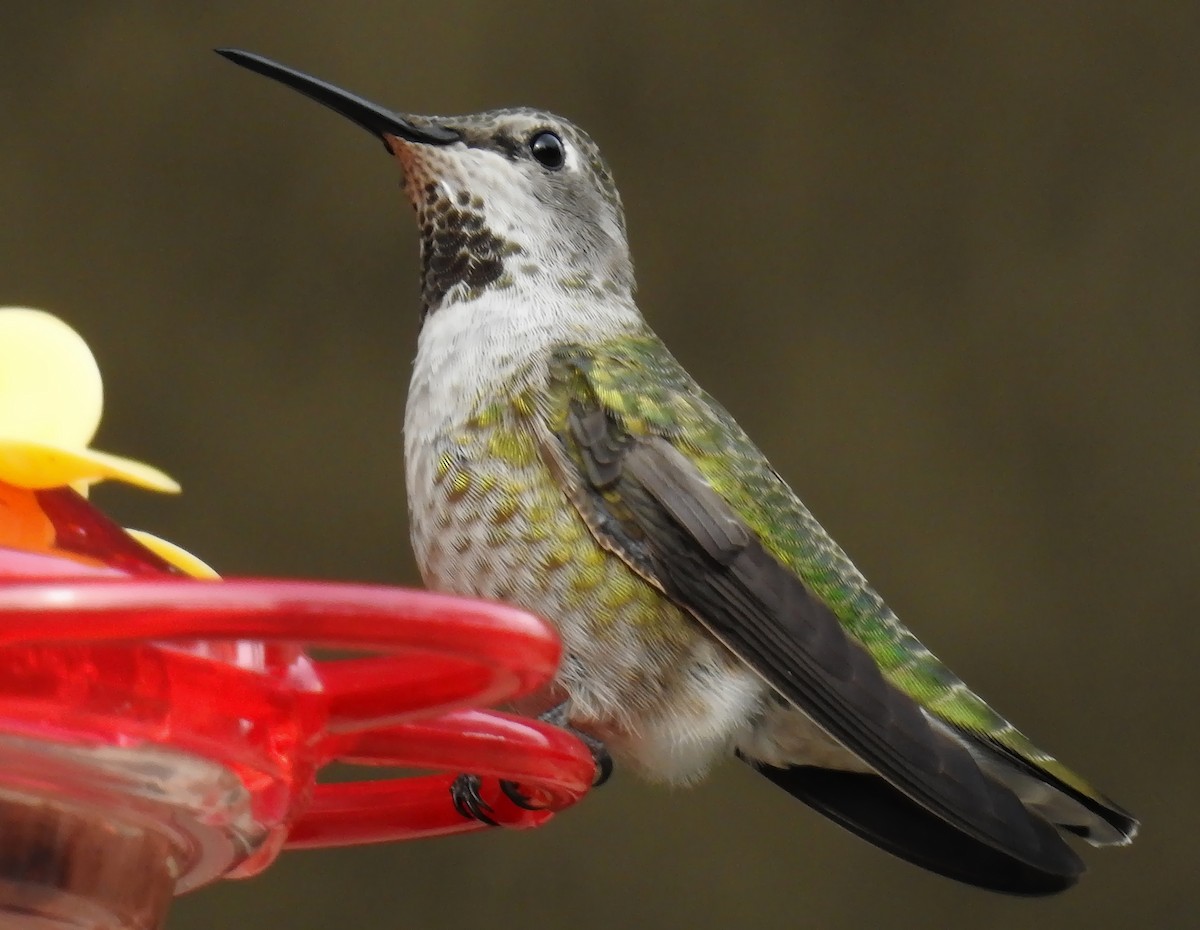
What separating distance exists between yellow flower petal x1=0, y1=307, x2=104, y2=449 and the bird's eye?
42.9 inches

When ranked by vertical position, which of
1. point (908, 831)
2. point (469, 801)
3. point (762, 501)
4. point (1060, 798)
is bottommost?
point (469, 801)

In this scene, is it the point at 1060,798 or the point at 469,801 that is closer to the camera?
the point at 469,801

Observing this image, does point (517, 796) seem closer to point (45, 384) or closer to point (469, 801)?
point (469, 801)

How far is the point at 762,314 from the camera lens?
3037 millimetres

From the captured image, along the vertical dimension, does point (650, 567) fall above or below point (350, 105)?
below

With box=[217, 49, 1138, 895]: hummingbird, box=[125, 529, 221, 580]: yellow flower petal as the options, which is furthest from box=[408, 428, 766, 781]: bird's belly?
box=[125, 529, 221, 580]: yellow flower petal

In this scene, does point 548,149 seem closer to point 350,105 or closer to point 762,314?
point 350,105

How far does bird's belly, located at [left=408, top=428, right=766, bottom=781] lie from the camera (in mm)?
1618

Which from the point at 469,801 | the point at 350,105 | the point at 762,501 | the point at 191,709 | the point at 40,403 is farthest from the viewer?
the point at 762,501

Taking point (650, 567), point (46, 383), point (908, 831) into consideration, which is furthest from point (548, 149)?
point (46, 383)

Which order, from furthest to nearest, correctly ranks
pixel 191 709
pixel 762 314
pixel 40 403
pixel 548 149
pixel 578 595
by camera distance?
pixel 762 314, pixel 548 149, pixel 578 595, pixel 40 403, pixel 191 709

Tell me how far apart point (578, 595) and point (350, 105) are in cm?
54

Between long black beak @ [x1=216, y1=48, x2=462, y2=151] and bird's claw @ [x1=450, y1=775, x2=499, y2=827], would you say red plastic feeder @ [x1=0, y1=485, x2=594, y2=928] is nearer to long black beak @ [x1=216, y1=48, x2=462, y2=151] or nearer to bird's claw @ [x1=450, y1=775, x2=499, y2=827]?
bird's claw @ [x1=450, y1=775, x2=499, y2=827]

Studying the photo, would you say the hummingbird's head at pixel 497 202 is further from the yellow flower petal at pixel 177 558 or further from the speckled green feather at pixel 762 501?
the yellow flower petal at pixel 177 558
